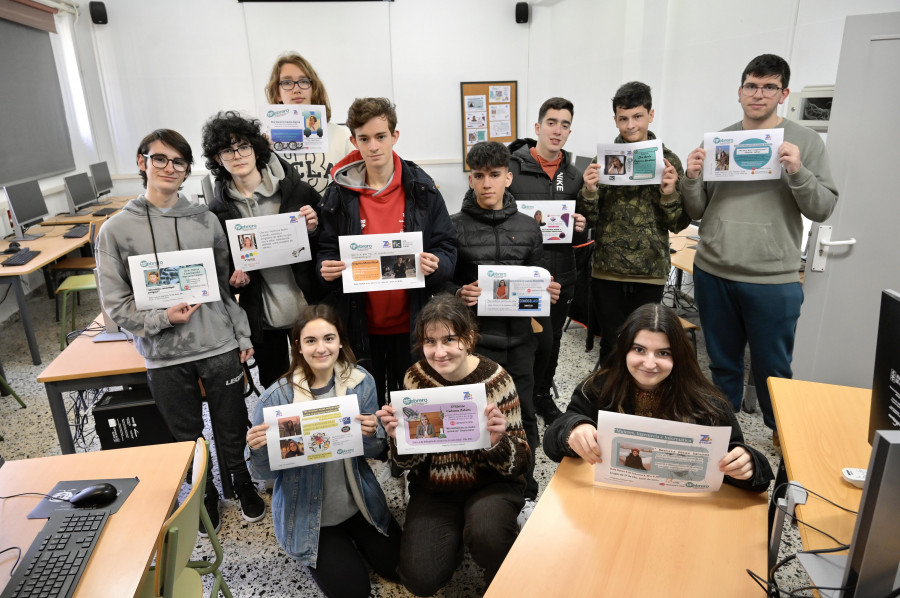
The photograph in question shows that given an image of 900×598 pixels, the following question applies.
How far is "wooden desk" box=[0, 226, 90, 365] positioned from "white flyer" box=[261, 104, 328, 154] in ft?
8.87

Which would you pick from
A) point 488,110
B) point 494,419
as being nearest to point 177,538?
Result: point 494,419

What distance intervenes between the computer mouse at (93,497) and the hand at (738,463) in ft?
5.83

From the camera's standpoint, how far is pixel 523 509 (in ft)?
6.86

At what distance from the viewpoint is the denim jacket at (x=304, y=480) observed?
205cm

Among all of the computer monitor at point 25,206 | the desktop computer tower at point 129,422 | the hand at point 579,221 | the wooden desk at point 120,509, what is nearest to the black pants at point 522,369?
the hand at point 579,221

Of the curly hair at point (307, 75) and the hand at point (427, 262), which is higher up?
the curly hair at point (307, 75)

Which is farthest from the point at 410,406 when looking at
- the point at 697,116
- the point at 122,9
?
the point at 122,9

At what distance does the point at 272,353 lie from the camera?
105 inches

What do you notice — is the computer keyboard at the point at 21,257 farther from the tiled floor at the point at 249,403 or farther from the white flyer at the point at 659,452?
the white flyer at the point at 659,452

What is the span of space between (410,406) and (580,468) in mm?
562

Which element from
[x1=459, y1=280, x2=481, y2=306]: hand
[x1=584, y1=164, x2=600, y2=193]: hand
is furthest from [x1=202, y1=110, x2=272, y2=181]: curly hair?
[x1=584, y1=164, x2=600, y2=193]: hand

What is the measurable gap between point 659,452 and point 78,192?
261 inches

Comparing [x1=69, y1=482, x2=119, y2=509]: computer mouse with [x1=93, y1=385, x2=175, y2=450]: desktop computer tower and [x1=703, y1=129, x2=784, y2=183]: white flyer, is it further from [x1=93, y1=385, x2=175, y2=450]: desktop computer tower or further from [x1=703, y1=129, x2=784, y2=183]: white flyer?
[x1=703, y1=129, x2=784, y2=183]: white flyer

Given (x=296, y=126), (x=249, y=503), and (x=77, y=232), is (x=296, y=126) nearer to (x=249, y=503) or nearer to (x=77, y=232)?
(x=249, y=503)
